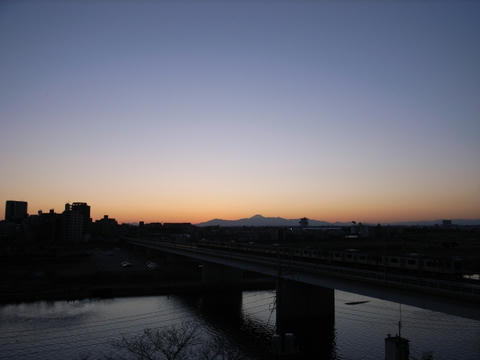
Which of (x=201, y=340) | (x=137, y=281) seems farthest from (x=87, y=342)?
(x=137, y=281)

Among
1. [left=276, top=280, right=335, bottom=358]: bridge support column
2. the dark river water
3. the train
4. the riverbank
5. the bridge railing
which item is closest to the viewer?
the bridge railing

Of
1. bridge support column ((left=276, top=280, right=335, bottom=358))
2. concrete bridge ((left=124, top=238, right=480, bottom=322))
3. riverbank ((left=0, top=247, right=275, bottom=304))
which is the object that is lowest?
riverbank ((left=0, top=247, right=275, bottom=304))

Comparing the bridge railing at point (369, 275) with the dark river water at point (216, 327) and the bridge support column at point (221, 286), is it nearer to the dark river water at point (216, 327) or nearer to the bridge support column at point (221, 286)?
the dark river water at point (216, 327)

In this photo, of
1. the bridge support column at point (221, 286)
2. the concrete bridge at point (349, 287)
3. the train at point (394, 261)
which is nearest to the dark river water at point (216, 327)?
the bridge support column at point (221, 286)

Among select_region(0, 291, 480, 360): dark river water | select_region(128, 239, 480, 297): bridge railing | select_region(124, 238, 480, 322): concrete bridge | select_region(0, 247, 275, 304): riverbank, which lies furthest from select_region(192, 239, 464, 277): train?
select_region(0, 247, 275, 304): riverbank

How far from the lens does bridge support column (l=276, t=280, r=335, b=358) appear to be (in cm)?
3869

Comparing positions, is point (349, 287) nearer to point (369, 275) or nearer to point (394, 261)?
point (369, 275)

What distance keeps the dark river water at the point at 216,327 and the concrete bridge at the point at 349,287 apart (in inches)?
138

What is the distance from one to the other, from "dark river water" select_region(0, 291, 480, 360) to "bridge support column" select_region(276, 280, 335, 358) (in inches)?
49.9

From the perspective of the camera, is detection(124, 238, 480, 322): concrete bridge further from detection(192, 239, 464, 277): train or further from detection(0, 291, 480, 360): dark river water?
detection(0, 291, 480, 360): dark river water

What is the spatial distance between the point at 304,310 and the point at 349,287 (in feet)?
41.5

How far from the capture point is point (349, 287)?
3017 centimetres

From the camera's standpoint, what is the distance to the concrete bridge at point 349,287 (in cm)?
2162

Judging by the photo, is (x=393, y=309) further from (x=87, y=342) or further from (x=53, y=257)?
(x=53, y=257)
